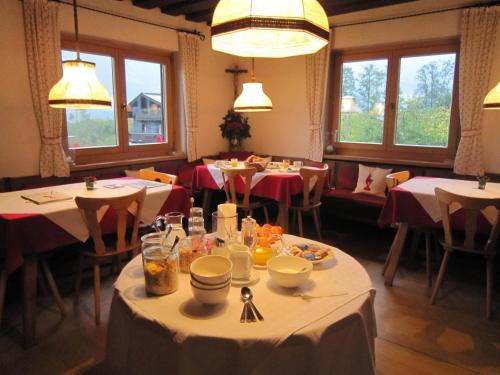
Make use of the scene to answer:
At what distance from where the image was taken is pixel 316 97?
15.8 ft

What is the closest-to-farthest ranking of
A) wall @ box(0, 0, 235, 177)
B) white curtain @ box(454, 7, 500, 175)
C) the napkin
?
the napkin, wall @ box(0, 0, 235, 177), white curtain @ box(454, 7, 500, 175)

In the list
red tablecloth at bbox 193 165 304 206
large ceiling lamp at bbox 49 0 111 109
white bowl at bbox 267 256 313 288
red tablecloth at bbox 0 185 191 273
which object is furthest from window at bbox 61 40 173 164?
white bowl at bbox 267 256 313 288

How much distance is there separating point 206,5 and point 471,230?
361 cm

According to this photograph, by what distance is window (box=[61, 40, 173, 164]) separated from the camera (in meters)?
4.06

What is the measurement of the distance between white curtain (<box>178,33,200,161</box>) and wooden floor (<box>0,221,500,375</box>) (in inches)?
102

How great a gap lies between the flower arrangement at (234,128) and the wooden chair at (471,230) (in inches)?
130

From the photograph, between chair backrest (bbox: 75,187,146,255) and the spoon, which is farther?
chair backrest (bbox: 75,187,146,255)

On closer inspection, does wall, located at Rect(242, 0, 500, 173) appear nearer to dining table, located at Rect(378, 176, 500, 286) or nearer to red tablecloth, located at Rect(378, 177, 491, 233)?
dining table, located at Rect(378, 176, 500, 286)

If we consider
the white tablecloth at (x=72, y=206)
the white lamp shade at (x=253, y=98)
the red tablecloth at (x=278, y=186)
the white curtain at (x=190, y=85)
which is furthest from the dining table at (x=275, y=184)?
the white curtain at (x=190, y=85)

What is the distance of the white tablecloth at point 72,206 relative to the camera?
2.12m

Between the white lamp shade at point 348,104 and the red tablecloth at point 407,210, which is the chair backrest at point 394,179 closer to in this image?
the red tablecloth at point 407,210

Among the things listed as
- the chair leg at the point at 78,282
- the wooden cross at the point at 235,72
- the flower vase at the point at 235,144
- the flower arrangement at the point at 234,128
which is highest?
the wooden cross at the point at 235,72

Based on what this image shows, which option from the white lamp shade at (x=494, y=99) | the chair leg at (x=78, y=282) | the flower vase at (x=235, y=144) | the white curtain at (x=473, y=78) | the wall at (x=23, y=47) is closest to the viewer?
the chair leg at (x=78, y=282)

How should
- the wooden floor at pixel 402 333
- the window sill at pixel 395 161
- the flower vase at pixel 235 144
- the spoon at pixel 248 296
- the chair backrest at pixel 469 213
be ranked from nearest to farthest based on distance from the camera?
the spoon at pixel 248 296 < the wooden floor at pixel 402 333 < the chair backrest at pixel 469 213 < the window sill at pixel 395 161 < the flower vase at pixel 235 144
